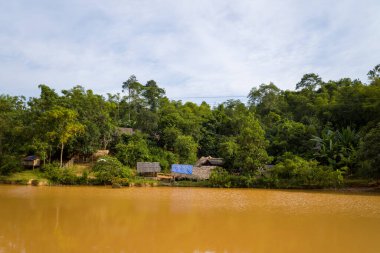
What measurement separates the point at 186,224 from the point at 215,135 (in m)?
24.0

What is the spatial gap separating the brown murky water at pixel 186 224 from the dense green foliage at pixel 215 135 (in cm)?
570

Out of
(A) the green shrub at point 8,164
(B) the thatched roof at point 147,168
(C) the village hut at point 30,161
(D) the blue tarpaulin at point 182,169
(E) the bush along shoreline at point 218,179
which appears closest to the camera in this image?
(E) the bush along shoreline at point 218,179

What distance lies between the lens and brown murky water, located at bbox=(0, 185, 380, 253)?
26.3 ft

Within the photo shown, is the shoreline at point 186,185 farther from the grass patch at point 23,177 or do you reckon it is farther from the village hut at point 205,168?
the village hut at point 205,168

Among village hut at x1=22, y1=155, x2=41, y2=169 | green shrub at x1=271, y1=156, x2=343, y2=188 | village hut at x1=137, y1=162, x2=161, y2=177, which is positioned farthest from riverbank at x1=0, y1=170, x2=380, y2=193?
village hut at x1=22, y1=155, x2=41, y2=169

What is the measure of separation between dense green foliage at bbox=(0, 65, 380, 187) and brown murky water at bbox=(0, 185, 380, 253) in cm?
570

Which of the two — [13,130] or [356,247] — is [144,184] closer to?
[13,130]

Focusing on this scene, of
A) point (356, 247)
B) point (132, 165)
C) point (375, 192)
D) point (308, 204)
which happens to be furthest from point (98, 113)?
point (356, 247)

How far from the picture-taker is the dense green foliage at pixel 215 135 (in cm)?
2205

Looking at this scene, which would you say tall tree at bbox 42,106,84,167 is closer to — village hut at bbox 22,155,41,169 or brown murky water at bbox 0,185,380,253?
village hut at bbox 22,155,41,169

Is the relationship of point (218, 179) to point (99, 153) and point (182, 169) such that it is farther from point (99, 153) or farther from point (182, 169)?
point (99, 153)

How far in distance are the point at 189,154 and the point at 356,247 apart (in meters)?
20.7

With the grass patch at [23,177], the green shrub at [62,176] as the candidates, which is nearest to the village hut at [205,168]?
the green shrub at [62,176]

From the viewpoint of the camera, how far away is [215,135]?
3428cm
